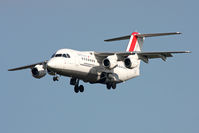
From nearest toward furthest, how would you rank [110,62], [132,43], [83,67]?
[83,67] < [110,62] < [132,43]

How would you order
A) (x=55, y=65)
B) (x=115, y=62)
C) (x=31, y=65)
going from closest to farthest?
1. (x=55, y=65)
2. (x=115, y=62)
3. (x=31, y=65)

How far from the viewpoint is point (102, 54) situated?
32938 millimetres

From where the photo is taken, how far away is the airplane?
30875 mm

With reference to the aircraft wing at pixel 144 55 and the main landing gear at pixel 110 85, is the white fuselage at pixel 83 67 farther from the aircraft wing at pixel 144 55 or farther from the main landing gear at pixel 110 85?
the aircraft wing at pixel 144 55

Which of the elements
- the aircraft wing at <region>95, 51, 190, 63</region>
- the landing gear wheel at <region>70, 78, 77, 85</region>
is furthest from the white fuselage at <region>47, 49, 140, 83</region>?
the landing gear wheel at <region>70, 78, 77, 85</region>

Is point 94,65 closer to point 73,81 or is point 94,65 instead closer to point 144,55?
point 73,81

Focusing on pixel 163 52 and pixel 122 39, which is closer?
pixel 163 52

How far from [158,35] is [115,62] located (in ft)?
10.9

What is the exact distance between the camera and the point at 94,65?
3262 cm

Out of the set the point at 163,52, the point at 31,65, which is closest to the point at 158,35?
the point at 163,52

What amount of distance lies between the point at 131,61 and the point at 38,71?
586 centimetres

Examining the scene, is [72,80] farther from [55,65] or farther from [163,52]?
[163,52]

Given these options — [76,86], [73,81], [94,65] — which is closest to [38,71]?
[73,81]

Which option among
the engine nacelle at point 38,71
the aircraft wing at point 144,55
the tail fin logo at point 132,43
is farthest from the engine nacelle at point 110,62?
the tail fin logo at point 132,43
